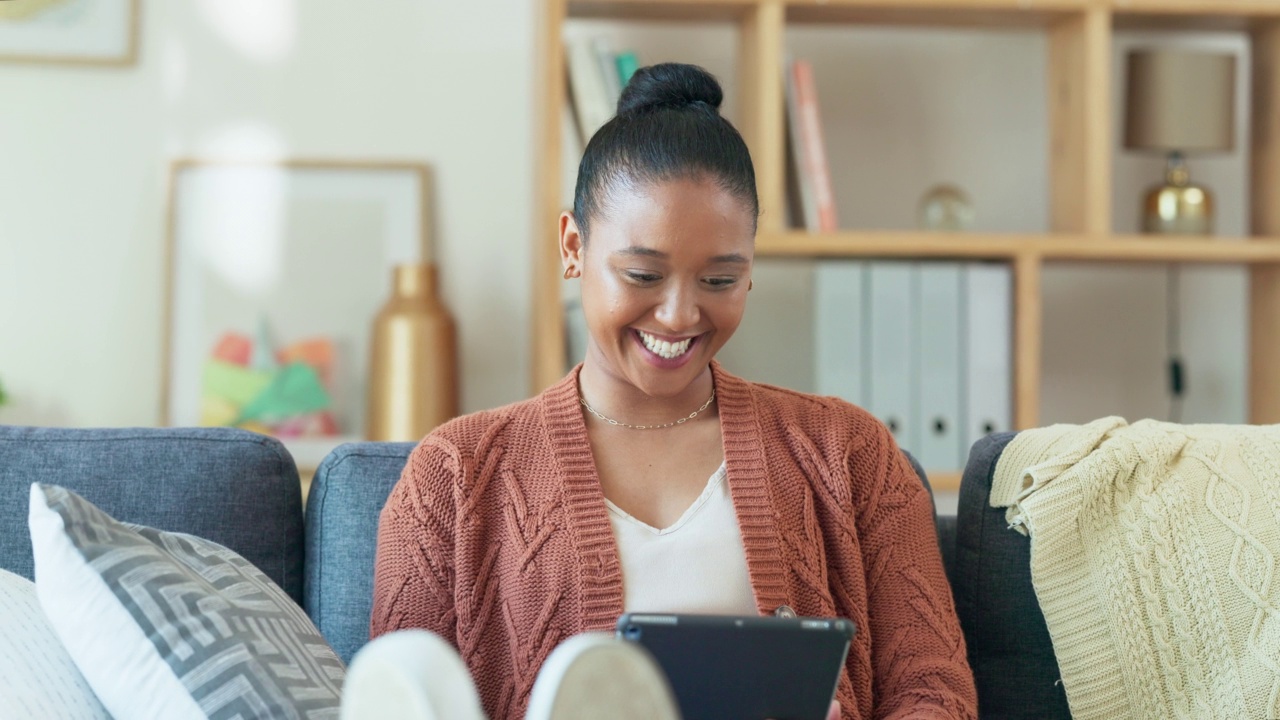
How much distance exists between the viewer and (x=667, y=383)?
1388mm

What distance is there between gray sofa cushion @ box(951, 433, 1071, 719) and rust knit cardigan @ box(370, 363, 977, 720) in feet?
0.45

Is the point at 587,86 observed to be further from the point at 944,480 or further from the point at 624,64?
the point at 944,480

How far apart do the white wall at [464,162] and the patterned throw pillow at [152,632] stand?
157cm

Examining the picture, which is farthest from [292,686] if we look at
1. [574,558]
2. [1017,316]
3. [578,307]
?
[1017,316]

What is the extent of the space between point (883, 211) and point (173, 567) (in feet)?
6.24

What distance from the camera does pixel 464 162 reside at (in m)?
2.68

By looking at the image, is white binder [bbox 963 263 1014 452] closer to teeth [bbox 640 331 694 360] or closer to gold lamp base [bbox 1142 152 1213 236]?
gold lamp base [bbox 1142 152 1213 236]

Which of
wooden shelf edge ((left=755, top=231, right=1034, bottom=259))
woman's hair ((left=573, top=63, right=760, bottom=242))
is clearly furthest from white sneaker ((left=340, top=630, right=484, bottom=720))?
wooden shelf edge ((left=755, top=231, right=1034, bottom=259))

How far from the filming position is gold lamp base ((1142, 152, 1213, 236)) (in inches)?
103

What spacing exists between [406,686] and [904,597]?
0.77m

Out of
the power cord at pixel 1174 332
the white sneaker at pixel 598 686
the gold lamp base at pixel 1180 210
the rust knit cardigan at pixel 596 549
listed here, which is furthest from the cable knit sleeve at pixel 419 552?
the power cord at pixel 1174 332

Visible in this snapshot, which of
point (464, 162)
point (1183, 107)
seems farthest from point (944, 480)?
point (464, 162)

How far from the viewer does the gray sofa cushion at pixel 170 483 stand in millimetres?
1441

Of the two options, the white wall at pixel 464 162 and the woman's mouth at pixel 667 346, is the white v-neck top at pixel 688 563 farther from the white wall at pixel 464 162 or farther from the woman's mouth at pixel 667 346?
the white wall at pixel 464 162
